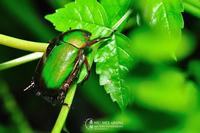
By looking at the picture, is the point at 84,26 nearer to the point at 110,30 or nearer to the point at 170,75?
the point at 110,30

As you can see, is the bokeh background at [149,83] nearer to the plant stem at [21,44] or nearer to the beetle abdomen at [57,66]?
the beetle abdomen at [57,66]

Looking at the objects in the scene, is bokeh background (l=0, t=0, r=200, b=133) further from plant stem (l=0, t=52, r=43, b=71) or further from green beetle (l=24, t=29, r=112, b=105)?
plant stem (l=0, t=52, r=43, b=71)

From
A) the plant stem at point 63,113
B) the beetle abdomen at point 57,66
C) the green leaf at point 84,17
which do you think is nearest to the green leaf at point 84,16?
the green leaf at point 84,17

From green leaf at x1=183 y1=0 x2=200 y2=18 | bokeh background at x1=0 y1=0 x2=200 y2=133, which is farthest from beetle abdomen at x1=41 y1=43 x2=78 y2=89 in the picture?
green leaf at x1=183 y1=0 x2=200 y2=18

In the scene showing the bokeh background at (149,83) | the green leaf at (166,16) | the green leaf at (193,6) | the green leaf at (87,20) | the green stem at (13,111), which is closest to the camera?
the green leaf at (166,16)

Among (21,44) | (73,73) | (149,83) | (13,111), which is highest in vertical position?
(21,44)

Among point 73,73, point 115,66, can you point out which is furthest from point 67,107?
point 115,66

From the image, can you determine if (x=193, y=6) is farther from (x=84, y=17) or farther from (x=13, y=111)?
(x=13, y=111)
